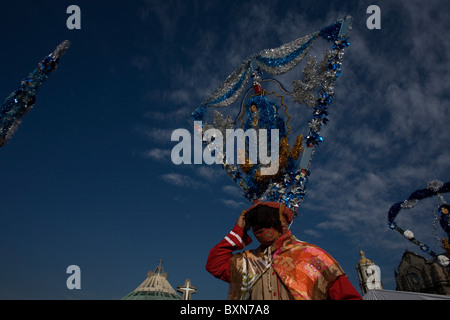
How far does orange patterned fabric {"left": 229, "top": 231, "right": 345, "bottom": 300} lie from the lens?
2.82 m

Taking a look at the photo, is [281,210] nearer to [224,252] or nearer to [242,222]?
[242,222]

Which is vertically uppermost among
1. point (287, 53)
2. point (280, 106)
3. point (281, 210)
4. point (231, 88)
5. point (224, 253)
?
point (287, 53)

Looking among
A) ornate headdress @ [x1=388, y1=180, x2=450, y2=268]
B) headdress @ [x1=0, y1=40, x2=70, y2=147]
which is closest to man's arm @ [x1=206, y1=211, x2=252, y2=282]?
headdress @ [x1=0, y1=40, x2=70, y2=147]

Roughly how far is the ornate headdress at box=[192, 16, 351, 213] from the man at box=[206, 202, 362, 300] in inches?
36.4

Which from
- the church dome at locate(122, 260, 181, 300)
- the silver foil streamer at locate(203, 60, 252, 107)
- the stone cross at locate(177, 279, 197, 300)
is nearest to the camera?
the silver foil streamer at locate(203, 60, 252, 107)

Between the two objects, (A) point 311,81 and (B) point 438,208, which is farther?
(B) point 438,208

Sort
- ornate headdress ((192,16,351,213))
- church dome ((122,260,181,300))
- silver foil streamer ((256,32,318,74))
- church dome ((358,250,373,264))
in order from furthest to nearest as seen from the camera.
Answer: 1. church dome ((358,250,373,264))
2. church dome ((122,260,181,300))
3. silver foil streamer ((256,32,318,74))
4. ornate headdress ((192,16,351,213))

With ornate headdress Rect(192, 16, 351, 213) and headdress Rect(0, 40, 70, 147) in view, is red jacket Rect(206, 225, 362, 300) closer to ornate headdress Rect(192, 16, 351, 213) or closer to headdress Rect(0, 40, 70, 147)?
ornate headdress Rect(192, 16, 351, 213)

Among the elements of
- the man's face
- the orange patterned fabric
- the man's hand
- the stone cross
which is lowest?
the stone cross

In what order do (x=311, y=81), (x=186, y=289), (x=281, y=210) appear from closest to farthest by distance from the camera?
(x=281, y=210), (x=311, y=81), (x=186, y=289)

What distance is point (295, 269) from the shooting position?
9.66 feet

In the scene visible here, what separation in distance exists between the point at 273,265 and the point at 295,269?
285 millimetres

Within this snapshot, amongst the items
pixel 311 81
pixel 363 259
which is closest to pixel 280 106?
pixel 311 81

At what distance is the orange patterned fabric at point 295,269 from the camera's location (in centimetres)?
282
